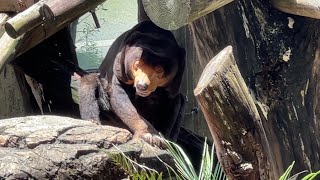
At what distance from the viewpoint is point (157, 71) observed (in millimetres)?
5441

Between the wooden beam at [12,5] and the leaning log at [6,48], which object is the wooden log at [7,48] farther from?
the wooden beam at [12,5]

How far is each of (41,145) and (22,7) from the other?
216 cm

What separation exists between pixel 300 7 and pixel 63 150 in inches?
70.8

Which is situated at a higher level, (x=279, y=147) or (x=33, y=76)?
(x=33, y=76)

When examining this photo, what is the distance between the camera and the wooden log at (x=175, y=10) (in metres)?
4.06

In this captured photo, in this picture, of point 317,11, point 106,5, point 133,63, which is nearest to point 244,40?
point 317,11

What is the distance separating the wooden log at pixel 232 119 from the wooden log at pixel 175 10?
3.59 feet

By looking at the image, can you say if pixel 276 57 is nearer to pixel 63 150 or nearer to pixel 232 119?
pixel 63 150

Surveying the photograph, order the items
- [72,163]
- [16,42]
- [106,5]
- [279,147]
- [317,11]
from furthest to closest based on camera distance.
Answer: [106,5] < [16,42] < [279,147] < [317,11] < [72,163]

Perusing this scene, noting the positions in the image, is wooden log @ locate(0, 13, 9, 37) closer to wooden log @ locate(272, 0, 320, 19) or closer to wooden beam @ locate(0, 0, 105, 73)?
wooden beam @ locate(0, 0, 105, 73)

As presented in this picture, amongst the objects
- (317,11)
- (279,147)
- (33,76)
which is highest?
(317,11)

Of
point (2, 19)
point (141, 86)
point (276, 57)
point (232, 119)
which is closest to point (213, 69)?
point (232, 119)

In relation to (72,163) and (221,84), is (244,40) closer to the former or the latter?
(72,163)

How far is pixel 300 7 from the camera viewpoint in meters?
4.60
